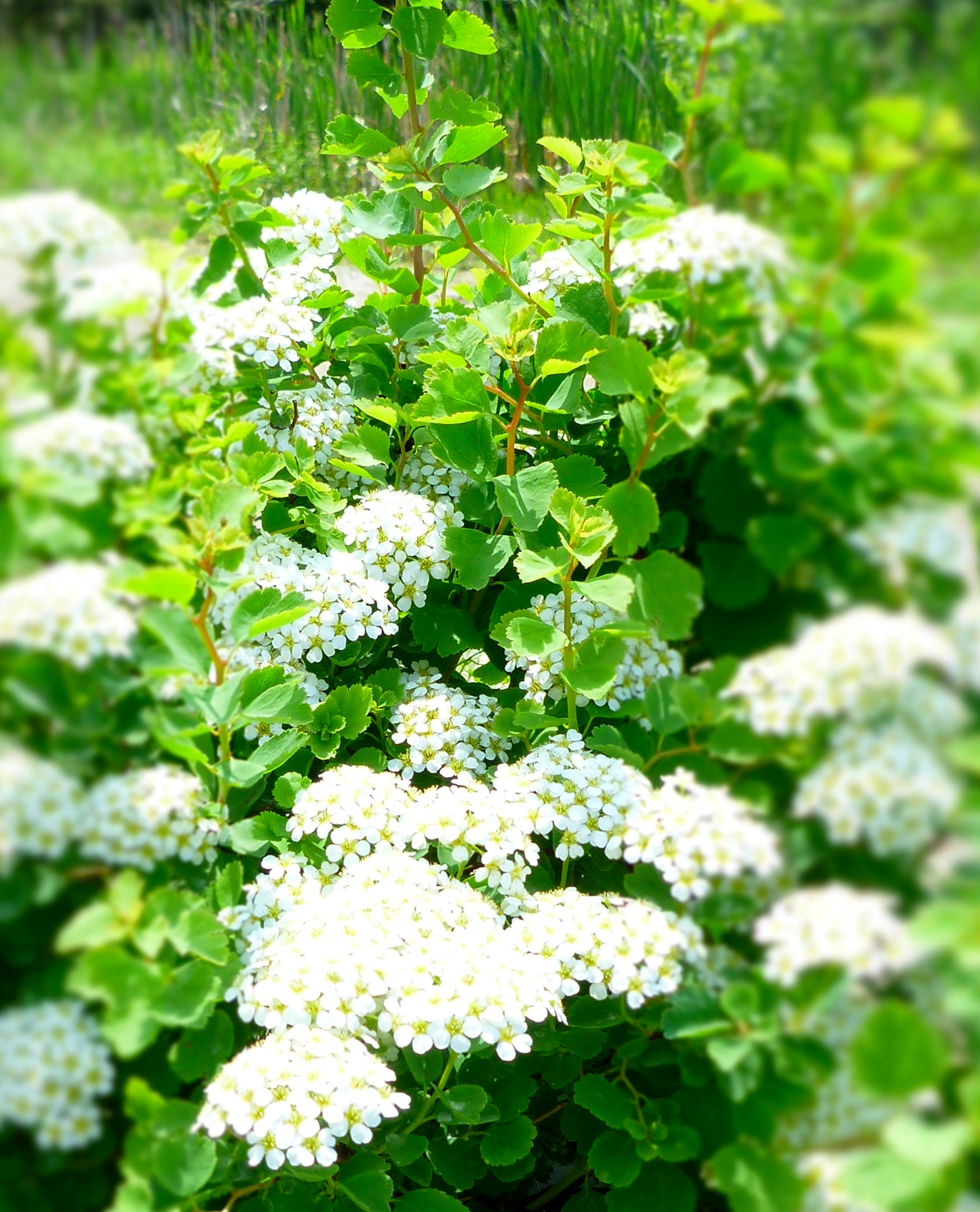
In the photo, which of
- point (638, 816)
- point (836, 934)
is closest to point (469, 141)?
point (638, 816)

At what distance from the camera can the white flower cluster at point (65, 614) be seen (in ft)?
3.11

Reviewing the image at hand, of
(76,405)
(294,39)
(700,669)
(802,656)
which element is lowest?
(700,669)

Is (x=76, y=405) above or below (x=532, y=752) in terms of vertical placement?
above

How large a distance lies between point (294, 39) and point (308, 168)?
0.82ft

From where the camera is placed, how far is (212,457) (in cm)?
155

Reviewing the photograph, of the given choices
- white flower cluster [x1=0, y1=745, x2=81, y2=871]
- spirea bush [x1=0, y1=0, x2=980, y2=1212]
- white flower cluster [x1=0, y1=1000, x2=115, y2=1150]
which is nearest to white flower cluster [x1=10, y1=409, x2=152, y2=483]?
spirea bush [x1=0, y1=0, x2=980, y2=1212]

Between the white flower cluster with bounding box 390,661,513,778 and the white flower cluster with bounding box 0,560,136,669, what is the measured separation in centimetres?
74

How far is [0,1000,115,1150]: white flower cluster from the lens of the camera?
3.18ft

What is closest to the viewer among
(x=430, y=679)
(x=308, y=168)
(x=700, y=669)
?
(x=700, y=669)

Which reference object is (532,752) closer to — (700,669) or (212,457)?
(700,669)

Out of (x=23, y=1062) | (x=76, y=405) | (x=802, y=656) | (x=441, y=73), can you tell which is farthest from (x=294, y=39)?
(x=23, y=1062)

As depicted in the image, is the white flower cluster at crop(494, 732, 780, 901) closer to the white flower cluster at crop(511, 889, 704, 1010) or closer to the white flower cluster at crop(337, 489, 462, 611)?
the white flower cluster at crop(511, 889, 704, 1010)

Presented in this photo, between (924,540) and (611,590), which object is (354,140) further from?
(924,540)

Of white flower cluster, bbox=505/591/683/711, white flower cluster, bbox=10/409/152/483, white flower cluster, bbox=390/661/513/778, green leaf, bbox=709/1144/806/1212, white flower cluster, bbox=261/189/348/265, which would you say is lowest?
white flower cluster, bbox=390/661/513/778
